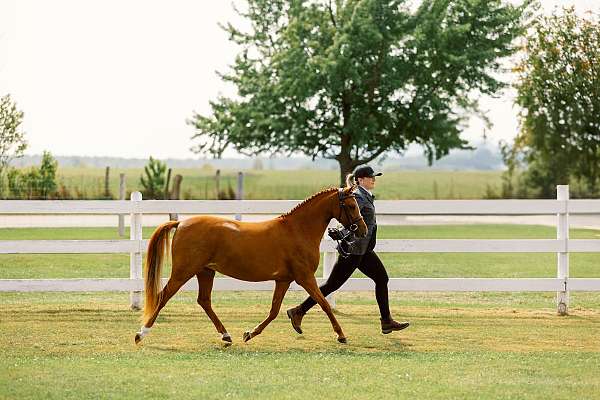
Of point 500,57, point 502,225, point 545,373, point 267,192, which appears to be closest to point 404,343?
point 545,373

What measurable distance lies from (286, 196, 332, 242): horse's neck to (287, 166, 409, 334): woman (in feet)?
1.33

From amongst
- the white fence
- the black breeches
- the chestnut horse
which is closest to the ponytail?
the chestnut horse

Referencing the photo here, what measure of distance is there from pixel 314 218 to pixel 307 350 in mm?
1318

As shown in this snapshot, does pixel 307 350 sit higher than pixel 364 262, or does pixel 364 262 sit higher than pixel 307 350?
pixel 364 262

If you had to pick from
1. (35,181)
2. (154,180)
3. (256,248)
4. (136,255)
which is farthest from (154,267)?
(154,180)

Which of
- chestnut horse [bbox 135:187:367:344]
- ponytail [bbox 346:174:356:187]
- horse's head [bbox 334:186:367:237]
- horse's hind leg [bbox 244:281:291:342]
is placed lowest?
horse's hind leg [bbox 244:281:291:342]

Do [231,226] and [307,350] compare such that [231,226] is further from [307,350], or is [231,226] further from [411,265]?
[411,265]

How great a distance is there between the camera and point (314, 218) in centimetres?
1049

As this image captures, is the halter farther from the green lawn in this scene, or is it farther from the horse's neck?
the green lawn

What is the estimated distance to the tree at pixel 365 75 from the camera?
38.9 m

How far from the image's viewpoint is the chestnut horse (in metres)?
10.3

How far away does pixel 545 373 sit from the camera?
8922 millimetres

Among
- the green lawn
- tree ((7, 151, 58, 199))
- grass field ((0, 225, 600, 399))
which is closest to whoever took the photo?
grass field ((0, 225, 600, 399))

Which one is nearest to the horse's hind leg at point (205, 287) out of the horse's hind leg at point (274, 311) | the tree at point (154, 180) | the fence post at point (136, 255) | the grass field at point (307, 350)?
the grass field at point (307, 350)
